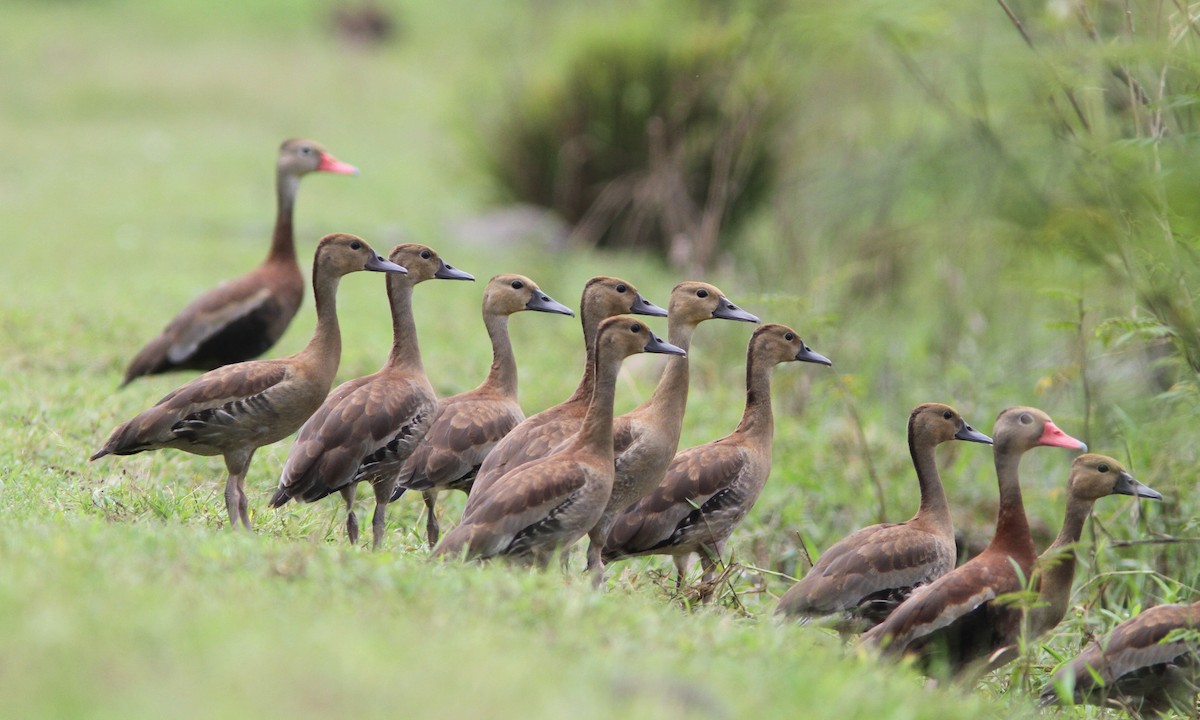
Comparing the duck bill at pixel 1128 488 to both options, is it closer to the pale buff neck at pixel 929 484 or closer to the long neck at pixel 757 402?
the pale buff neck at pixel 929 484

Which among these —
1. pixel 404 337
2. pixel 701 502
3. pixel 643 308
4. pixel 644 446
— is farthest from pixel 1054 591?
pixel 404 337

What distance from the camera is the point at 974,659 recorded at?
548 centimetres

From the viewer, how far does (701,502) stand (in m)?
6.11

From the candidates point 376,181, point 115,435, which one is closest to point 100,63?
point 376,181

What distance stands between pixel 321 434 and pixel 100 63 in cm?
2156

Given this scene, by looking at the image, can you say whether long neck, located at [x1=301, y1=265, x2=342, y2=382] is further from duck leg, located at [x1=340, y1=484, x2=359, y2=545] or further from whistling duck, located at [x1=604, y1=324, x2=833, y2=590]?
whistling duck, located at [x1=604, y1=324, x2=833, y2=590]

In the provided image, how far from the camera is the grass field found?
349 cm

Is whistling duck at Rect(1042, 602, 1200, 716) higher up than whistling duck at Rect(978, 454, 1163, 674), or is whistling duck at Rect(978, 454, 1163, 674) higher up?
whistling duck at Rect(978, 454, 1163, 674)

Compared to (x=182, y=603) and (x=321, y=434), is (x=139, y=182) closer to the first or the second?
(x=321, y=434)

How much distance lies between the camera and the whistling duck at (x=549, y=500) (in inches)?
206

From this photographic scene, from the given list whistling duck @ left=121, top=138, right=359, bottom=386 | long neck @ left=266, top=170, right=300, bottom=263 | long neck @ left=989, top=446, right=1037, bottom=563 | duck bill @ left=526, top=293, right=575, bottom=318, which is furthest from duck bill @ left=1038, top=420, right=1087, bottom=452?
long neck @ left=266, top=170, right=300, bottom=263

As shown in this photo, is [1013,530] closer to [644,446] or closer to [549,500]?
[644,446]

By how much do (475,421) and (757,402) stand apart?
1275mm

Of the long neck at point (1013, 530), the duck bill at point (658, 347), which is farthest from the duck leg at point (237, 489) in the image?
the long neck at point (1013, 530)
